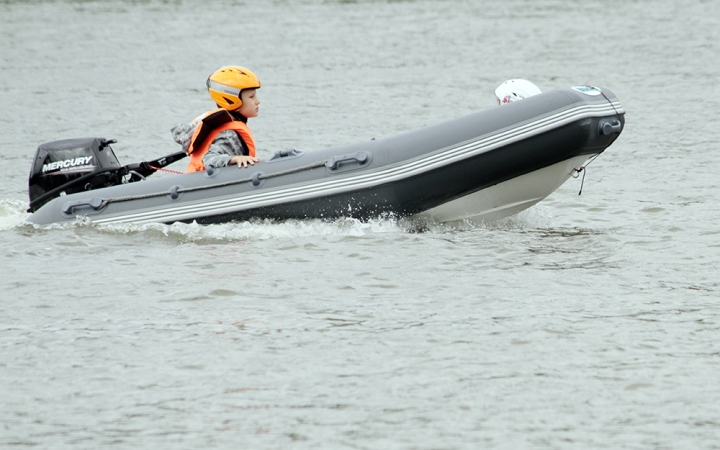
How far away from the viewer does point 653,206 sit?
7.69 metres

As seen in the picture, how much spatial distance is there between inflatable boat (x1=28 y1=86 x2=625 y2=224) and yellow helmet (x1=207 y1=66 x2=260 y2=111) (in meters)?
0.43

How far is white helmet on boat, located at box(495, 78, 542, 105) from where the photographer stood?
22.1 feet

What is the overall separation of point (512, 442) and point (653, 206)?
14.2 feet

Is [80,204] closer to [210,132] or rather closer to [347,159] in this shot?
[210,132]

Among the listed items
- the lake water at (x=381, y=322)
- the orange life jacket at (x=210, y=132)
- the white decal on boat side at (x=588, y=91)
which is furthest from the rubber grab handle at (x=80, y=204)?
the white decal on boat side at (x=588, y=91)

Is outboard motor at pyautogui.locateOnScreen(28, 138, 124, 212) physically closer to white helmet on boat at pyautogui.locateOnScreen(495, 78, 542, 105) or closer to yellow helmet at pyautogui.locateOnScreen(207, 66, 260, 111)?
yellow helmet at pyautogui.locateOnScreen(207, 66, 260, 111)

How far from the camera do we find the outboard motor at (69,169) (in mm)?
7066

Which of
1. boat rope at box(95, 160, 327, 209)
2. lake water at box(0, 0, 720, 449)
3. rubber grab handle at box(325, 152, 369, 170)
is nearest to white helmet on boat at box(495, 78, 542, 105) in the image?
lake water at box(0, 0, 720, 449)

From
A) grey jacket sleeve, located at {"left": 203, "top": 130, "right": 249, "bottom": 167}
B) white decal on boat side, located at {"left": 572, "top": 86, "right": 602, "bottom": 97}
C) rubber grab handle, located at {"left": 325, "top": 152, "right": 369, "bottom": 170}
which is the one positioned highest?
white decal on boat side, located at {"left": 572, "top": 86, "right": 602, "bottom": 97}

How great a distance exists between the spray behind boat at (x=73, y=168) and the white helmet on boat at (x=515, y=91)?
220 centimetres

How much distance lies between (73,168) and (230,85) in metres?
1.33

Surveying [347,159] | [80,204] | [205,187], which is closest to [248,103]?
[205,187]

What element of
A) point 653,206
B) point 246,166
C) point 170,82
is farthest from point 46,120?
point 653,206

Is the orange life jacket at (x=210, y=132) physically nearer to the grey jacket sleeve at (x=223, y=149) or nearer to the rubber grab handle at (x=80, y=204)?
the grey jacket sleeve at (x=223, y=149)
